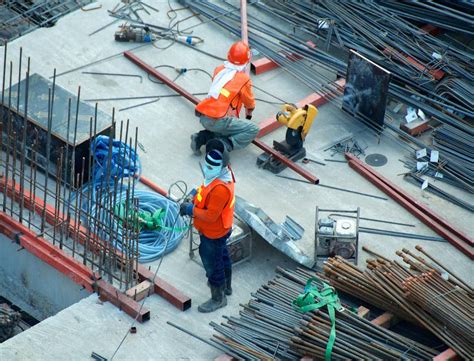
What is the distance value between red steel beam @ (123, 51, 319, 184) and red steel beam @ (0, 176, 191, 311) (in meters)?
3.14

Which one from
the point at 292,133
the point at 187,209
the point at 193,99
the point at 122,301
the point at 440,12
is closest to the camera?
the point at 187,209

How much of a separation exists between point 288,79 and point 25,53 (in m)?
4.27

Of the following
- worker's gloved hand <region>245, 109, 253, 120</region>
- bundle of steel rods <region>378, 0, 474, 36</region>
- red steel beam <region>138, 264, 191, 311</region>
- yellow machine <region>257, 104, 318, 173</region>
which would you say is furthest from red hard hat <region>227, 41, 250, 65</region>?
bundle of steel rods <region>378, 0, 474, 36</region>

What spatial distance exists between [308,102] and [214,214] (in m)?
5.04

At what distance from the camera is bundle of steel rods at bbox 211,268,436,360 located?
50.1 feet

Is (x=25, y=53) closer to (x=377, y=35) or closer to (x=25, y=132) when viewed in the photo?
(x=25, y=132)

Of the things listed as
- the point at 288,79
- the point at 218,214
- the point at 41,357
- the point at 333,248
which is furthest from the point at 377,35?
the point at 41,357

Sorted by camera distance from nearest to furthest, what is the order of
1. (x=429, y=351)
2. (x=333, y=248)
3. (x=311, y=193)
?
1. (x=429, y=351)
2. (x=333, y=248)
3. (x=311, y=193)

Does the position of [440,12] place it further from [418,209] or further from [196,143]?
[196,143]

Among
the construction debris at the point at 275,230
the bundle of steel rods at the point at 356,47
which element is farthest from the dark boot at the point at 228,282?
the bundle of steel rods at the point at 356,47

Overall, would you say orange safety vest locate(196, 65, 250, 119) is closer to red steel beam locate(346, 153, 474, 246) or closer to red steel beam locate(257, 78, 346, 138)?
red steel beam locate(257, 78, 346, 138)

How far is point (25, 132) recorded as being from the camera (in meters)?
17.4

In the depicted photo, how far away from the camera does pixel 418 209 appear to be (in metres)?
18.5

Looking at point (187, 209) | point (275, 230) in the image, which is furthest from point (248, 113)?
point (187, 209)
